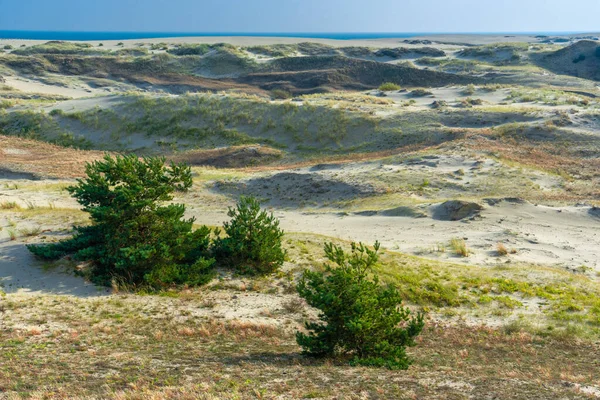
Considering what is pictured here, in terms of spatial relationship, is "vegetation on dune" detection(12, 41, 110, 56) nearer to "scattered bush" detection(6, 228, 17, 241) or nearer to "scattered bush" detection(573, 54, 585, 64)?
"scattered bush" detection(573, 54, 585, 64)

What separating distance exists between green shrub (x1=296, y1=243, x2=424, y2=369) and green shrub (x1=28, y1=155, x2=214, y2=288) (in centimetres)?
495

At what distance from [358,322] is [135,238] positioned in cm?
695

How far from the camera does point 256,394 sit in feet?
24.5

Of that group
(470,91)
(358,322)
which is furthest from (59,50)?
(358,322)

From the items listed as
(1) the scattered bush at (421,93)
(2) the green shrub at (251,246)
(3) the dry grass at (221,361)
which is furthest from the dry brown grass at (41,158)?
(1) the scattered bush at (421,93)

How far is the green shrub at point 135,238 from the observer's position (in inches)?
523

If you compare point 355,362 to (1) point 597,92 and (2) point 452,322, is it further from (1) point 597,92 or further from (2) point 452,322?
(1) point 597,92

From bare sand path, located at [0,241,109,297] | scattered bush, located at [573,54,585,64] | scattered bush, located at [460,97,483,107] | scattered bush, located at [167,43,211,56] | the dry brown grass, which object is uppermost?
scattered bush, located at [167,43,211,56]

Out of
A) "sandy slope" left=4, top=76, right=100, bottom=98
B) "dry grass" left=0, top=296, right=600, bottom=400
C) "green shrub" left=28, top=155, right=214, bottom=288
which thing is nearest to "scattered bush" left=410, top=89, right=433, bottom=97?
"sandy slope" left=4, top=76, right=100, bottom=98

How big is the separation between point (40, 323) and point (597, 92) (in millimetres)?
60911

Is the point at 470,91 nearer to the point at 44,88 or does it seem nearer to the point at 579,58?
the point at 579,58

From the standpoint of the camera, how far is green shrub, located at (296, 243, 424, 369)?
29.5ft

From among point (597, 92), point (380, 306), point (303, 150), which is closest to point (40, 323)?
point (380, 306)

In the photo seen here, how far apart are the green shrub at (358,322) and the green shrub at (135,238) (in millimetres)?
4955
